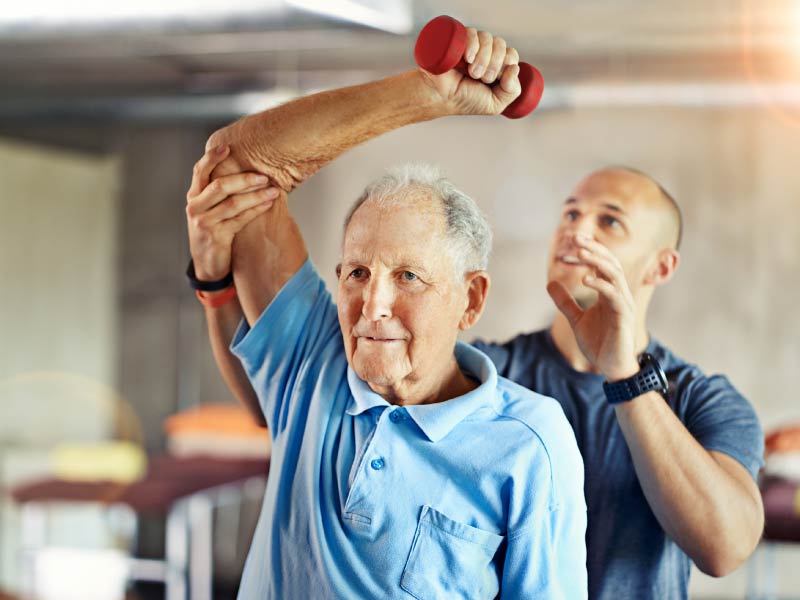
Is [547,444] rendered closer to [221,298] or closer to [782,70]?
[221,298]

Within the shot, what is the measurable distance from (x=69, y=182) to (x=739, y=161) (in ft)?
10.5

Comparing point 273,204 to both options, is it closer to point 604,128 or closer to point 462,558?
point 462,558

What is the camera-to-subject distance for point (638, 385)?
2.74 ft

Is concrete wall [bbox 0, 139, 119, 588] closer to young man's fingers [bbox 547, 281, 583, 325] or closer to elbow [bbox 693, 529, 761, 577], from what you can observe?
young man's fingers [bbox 547, 281, 583, 325]

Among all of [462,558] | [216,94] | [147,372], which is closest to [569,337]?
[462,558]

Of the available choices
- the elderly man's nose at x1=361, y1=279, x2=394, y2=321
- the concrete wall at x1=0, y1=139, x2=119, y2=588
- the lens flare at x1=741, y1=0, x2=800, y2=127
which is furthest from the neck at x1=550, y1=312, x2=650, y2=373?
the concrete wall at x1=0, y1=139, x2=119, y2=588

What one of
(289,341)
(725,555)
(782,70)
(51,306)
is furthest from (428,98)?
(51,306)

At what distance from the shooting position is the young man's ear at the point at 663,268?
3.07 feet

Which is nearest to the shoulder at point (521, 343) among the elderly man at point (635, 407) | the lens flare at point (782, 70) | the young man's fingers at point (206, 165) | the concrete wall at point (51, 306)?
the elderly man at point (635, 407)

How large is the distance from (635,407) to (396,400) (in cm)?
22

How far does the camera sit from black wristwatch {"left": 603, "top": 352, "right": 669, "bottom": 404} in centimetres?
83

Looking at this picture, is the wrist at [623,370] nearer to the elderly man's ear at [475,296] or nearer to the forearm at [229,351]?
the elderly man's ear at [475,296]

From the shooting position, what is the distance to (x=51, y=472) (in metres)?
4.16

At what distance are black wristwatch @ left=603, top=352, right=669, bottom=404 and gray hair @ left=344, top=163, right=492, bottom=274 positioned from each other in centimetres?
17
